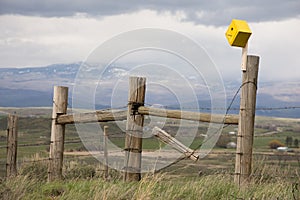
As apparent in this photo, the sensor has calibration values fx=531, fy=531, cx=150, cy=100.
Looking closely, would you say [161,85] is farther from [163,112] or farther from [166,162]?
[166,162]

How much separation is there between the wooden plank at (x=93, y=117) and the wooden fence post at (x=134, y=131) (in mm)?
198

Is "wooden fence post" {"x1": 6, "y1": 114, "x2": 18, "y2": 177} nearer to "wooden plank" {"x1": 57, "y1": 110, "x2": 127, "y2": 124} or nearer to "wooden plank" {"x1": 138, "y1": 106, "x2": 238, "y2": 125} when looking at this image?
"wooden plank" {"x1": 57, "y1": 110, "x2": 127, "y2": 124}

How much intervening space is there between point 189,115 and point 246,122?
3.13 ft

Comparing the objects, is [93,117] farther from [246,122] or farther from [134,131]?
[246,122]

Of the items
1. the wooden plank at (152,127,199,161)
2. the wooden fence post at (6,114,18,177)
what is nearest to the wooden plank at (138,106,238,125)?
the wooden plank at (152,127,199,161)

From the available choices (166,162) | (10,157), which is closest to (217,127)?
(166,162)

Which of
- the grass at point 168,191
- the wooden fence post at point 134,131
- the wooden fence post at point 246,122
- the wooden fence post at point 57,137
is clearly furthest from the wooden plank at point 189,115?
the wooden fence post at point 57,137

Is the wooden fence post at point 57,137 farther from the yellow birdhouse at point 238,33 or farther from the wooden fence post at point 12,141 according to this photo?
the yellow birdhouse at point 238,33

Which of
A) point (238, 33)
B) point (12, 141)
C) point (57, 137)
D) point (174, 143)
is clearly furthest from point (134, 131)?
point (12, 141)

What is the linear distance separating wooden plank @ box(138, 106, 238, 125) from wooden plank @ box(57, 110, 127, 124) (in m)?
0.46

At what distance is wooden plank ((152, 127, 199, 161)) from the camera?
28.2 ft

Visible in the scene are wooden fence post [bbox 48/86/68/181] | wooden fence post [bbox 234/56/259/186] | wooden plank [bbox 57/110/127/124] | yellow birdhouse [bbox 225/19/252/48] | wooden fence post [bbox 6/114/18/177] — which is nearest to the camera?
yellow birdhouse [bbox 225/19/252/48]

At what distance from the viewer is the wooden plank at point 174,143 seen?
8.59m

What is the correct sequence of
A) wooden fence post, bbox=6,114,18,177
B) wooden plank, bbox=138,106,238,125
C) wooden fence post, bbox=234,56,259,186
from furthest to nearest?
wooden fence post, bbox=6,114,18,177
wooden plank, bbox=138,106,238,125
wooden fence post, bbox=234,56,259,186
